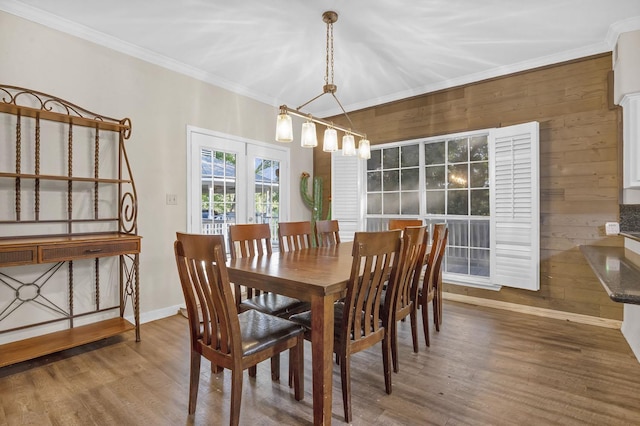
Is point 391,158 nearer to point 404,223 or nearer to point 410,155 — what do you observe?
point 410,155

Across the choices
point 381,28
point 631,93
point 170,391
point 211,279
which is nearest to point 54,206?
point 170,391

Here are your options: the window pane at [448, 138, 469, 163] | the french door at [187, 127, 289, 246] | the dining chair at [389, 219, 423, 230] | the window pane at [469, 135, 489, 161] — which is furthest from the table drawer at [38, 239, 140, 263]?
the window pane at [469, 135, 489, 161]

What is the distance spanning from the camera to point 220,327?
1.60m

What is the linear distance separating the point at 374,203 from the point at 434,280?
205 cm

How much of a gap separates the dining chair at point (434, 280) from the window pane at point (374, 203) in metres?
1.85

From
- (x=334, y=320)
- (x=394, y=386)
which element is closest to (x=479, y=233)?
(x=394, y=386)

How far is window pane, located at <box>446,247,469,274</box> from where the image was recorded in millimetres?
4043

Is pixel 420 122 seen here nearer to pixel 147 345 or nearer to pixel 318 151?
pixel 318 151

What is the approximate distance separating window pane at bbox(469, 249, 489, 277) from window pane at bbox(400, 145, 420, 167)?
4.46ft

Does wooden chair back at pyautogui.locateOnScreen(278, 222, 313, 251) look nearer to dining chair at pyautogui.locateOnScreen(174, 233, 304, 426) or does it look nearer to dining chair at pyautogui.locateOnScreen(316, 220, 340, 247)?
dining chair at pyautogui.locateOnScreen(316, 220, 340, 247)

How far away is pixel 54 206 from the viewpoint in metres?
2.77

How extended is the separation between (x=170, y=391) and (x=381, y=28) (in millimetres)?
3217

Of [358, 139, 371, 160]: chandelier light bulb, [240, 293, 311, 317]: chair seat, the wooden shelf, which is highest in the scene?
[358, 139, 371, 160]: chandelier light bulb

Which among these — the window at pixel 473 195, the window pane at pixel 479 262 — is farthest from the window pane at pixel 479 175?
the window pane at pixel 479 262
